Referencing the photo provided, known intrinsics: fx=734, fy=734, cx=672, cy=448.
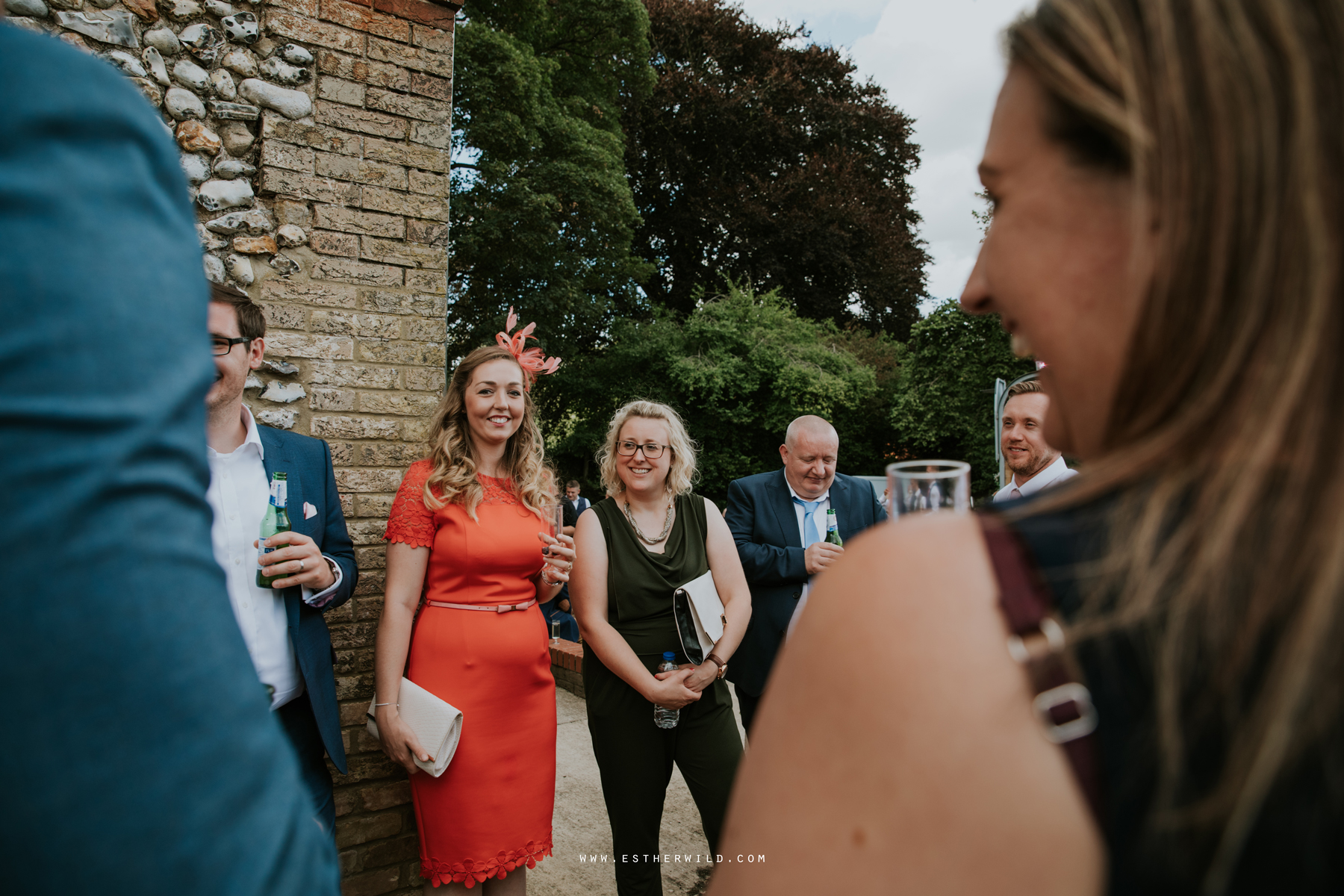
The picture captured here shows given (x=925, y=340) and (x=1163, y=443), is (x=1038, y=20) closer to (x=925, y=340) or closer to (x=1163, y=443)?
(x=1163, y=443)

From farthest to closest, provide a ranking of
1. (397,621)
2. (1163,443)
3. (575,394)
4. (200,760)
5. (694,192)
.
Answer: (694,192), (575,394), (397,621), (1163,443), (200,760)

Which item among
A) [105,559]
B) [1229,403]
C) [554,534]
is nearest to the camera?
[105,559]

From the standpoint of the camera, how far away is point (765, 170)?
20.4 metres

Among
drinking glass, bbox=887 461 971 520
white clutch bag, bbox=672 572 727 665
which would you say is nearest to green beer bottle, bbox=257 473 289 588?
white clutch bag, bbox=672 572 727 665

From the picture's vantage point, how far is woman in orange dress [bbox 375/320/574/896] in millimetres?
3010

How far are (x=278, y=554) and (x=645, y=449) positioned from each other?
6.10ft

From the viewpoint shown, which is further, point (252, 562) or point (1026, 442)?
point (1026, 442)

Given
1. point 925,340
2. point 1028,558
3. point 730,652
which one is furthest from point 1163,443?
point 925,340

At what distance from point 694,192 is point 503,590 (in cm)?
1833

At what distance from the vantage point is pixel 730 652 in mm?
3584

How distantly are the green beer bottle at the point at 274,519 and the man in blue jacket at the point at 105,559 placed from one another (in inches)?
93.1

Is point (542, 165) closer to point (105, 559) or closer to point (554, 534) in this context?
point (554, 534)

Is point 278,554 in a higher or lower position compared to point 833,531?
higher

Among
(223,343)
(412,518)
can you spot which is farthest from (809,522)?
(223,343)
